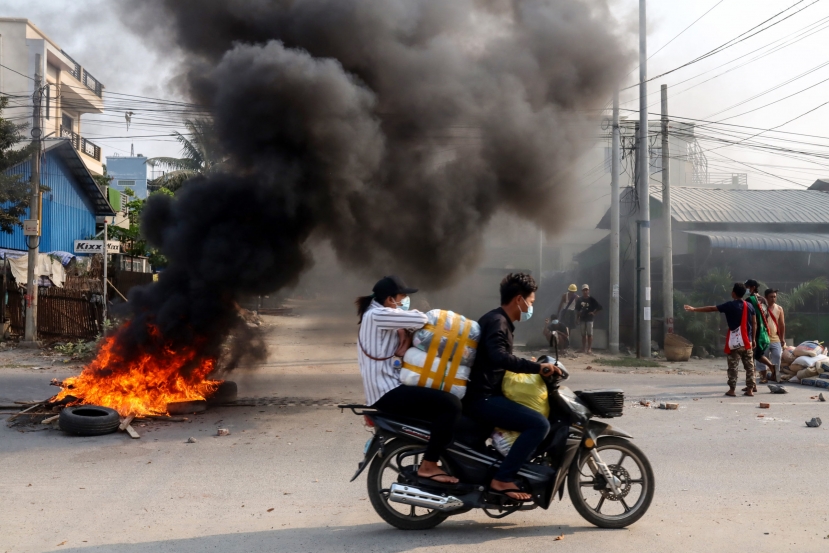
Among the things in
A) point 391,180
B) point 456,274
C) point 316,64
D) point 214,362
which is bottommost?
point 214,362

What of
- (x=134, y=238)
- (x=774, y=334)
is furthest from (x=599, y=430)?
(x=134, y=238)

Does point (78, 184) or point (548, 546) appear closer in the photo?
point (548, 546)

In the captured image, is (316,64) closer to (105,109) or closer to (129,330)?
(129,330)

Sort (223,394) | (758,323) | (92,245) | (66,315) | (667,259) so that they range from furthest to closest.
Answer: (667,259)
(66,315)
(92,245)
(758,323)
(223,394)

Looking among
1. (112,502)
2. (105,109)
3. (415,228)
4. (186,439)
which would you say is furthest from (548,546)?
(105,109)

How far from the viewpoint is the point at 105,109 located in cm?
1576

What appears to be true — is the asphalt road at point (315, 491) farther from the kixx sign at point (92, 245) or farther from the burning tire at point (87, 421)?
the kixx sign at point (92, 245)

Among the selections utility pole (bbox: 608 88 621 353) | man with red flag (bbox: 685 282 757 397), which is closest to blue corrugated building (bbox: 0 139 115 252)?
utility pole (bbox: 608 88 621 353)

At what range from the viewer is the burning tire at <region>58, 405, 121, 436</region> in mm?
7324

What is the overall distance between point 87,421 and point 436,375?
476 cm

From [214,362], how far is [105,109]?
9.28 metres

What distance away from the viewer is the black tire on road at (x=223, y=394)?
9.07 meters

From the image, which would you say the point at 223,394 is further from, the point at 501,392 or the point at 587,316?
the point at 587,316

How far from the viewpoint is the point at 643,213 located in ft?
54.0
